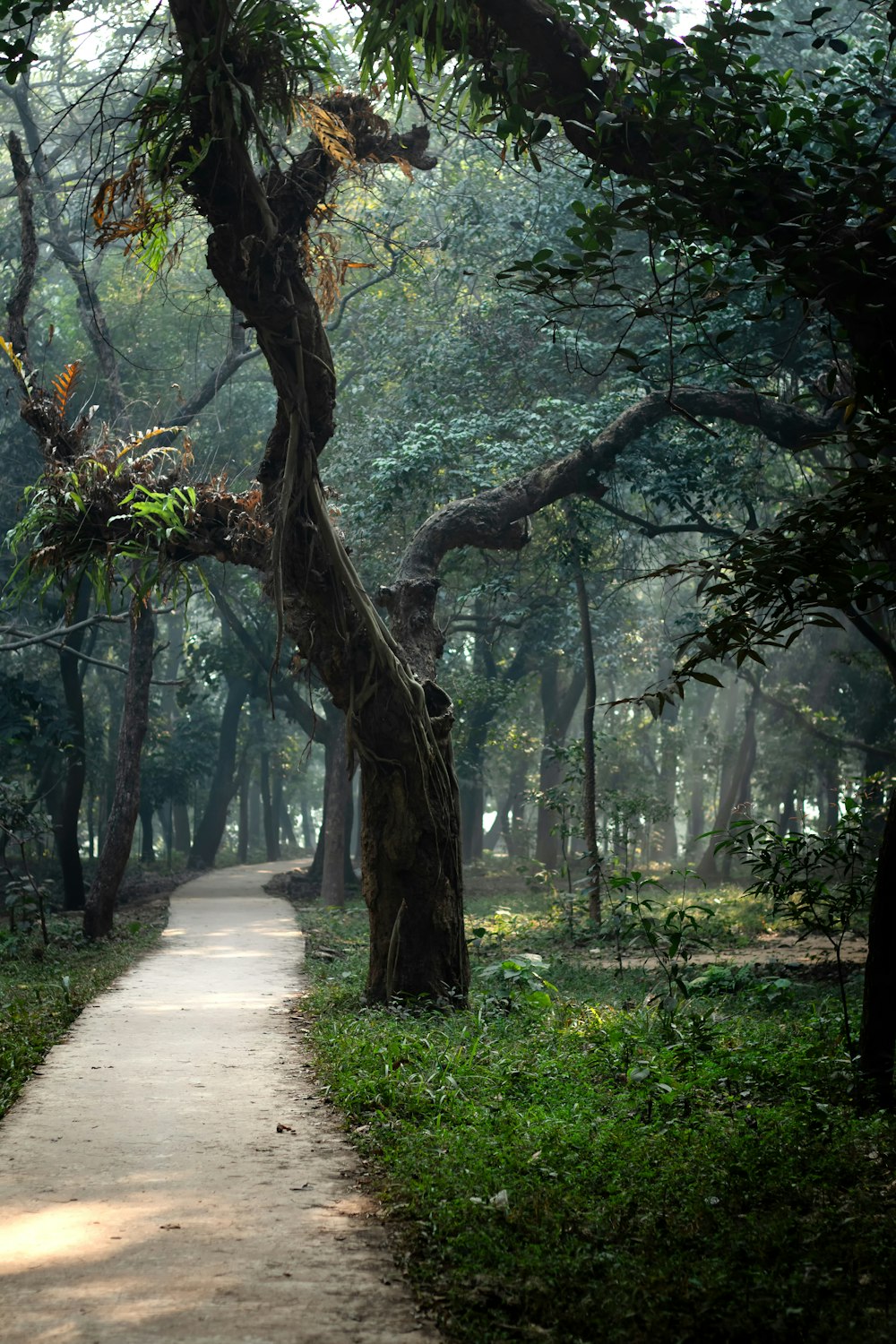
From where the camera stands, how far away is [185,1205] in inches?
172

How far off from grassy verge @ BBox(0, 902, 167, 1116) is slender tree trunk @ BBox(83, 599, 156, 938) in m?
0.37

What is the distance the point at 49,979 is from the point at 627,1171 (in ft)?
25.8

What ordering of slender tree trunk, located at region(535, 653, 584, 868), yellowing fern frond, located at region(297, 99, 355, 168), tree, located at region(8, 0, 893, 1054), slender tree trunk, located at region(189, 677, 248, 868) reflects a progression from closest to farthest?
tree, located at region(8, 0, 893, 1054)
yellowing fern frond, located at region(297, 99, 355, 168)
slender tree trunk, located at region(535, 653, 584, 868)
slender tree trunk, located at region(189, 677, 248, 868)

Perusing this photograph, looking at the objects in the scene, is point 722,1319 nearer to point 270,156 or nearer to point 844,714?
point 270,156

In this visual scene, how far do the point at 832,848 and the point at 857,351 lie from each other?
8.81 ft

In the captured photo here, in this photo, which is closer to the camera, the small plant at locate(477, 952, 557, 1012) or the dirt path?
the dirt path

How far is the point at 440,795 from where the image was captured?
8492 mm

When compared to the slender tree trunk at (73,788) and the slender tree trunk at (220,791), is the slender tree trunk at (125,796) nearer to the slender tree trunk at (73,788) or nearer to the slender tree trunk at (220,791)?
the slender tree trunk at (73,788)

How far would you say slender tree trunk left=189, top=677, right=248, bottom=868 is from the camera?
1193 inches

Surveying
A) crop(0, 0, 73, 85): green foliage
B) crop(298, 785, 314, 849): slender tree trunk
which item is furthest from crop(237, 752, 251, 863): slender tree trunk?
crop(0, 0, 73, 85): green foliage

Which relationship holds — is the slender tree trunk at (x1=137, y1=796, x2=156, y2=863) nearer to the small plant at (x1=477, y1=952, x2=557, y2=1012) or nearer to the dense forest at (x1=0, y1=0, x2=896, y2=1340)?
the dense forest at (x1=0, y1=0, x2=896, y2=1340)

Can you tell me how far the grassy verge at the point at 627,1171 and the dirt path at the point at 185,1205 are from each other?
23cm

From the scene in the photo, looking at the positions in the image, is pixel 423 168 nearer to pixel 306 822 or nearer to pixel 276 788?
pixel 276 788

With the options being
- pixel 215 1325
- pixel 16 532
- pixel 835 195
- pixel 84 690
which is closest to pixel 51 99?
pixel 84 690
